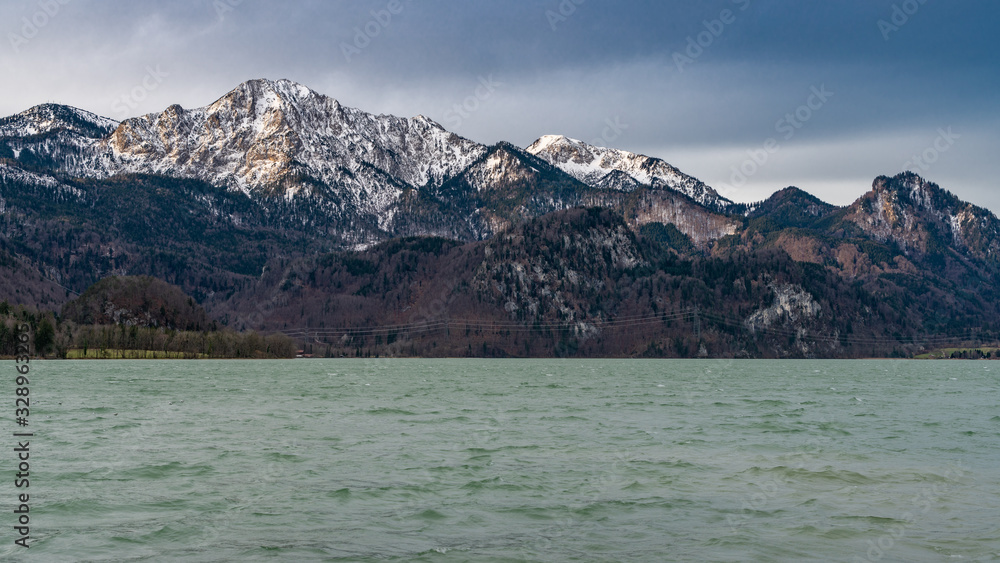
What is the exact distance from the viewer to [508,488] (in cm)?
4291

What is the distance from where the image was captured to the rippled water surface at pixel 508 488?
31.9 m

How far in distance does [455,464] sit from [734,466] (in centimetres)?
1611

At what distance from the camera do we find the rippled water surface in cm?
3188

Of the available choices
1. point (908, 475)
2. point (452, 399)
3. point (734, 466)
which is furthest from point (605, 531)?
point (452, 399)

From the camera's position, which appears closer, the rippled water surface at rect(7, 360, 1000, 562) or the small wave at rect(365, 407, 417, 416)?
the rippled water surface at rect(7, 360, 1000, 562)

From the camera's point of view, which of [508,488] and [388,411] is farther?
[388,411]

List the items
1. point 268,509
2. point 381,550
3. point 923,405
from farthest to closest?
point 923,405, point 268,509, point 381,550

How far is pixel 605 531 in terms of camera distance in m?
Answer: 34.3

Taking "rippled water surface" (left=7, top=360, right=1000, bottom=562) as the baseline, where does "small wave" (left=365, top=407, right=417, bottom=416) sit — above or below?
above

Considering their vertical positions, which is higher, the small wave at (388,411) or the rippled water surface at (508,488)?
the small wave at (388,411)

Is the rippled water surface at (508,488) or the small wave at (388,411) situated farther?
the small wave at (388,411)

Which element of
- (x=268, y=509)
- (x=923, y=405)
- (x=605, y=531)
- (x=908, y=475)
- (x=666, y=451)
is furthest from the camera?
(x=923, y=405)

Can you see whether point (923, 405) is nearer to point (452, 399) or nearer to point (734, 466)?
point (452, 399)

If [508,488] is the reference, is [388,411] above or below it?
above
